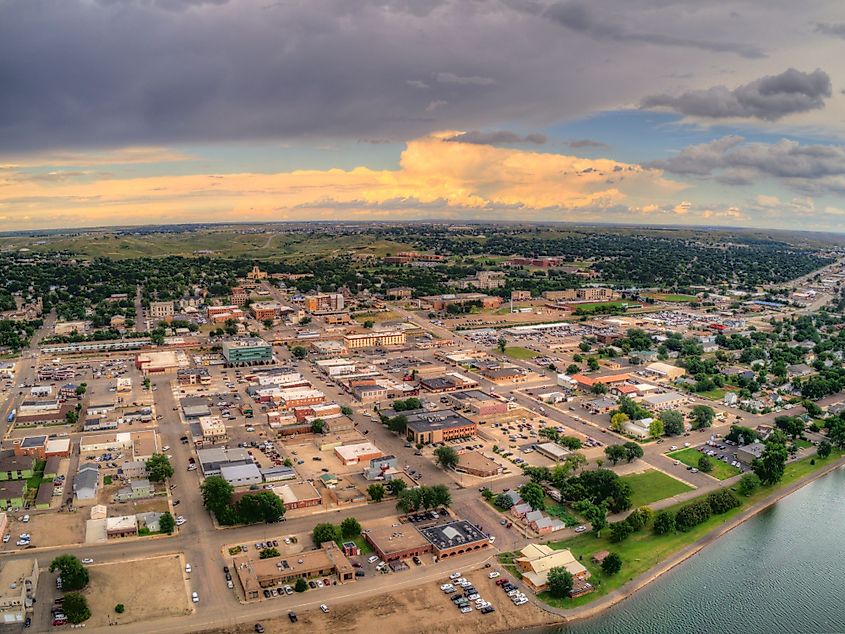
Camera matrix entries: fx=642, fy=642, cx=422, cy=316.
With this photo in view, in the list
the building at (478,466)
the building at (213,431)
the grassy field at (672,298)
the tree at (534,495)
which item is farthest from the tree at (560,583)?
the grassy field at (672,298)

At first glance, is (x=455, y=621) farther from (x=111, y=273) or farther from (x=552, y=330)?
(x=111, y=273)

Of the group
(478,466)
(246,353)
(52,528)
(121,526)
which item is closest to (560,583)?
(478,466)

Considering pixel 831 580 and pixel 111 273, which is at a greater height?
pixel 111 273

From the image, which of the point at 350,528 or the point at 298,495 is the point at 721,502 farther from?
the point at 298,495

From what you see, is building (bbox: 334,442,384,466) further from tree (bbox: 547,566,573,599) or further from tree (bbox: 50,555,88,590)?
tree (bbox: 50,555,88,590)

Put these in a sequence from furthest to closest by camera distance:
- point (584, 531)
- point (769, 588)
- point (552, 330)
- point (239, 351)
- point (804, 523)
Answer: point (552, 330)
point (239, 351)
point (804, 523)
point (584, 531)
point (769, 588)

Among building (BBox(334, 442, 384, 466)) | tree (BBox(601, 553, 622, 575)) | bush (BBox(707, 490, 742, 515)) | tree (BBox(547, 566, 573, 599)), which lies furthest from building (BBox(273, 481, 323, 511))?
bush (BBox(707, 490, 742, 515))

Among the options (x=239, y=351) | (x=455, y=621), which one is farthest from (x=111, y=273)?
(x=455, y=621)
